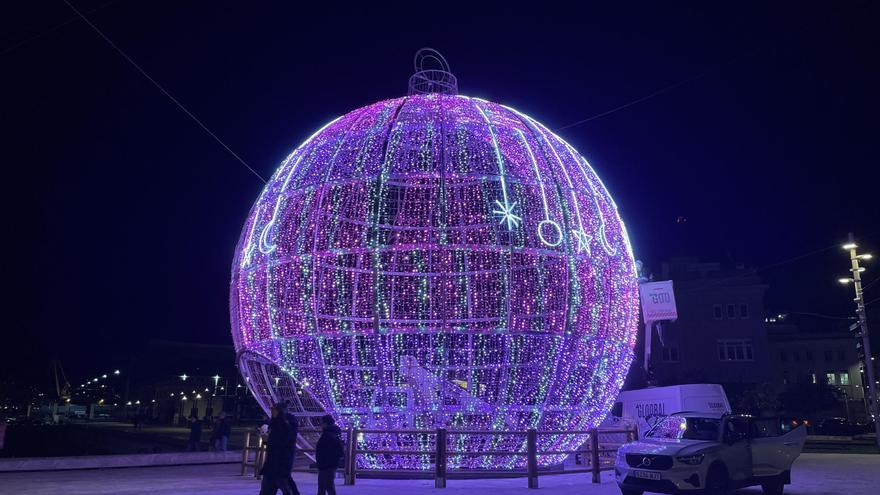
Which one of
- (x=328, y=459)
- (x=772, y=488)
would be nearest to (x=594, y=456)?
(x=772, y=488)

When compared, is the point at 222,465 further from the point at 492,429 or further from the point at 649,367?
the point at 649,367

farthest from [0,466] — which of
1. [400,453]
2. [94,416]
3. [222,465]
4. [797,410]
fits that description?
[94,416]

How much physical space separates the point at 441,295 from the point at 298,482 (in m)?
3.78

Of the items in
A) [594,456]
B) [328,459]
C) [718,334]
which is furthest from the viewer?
[718,334]

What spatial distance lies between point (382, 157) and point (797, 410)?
40.9m

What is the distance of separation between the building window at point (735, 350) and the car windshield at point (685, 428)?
1301 inches

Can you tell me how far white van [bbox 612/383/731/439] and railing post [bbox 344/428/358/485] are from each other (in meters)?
6.74

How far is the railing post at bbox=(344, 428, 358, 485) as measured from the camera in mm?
10570

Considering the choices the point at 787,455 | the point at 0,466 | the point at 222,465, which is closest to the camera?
the point at 787,455

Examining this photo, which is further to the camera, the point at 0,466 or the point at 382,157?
the point at 0,466

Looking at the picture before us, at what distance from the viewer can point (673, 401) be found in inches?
613

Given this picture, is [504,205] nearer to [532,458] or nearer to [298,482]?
[532,458]

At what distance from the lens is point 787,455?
1046 cm

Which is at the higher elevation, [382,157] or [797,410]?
[382,157]
